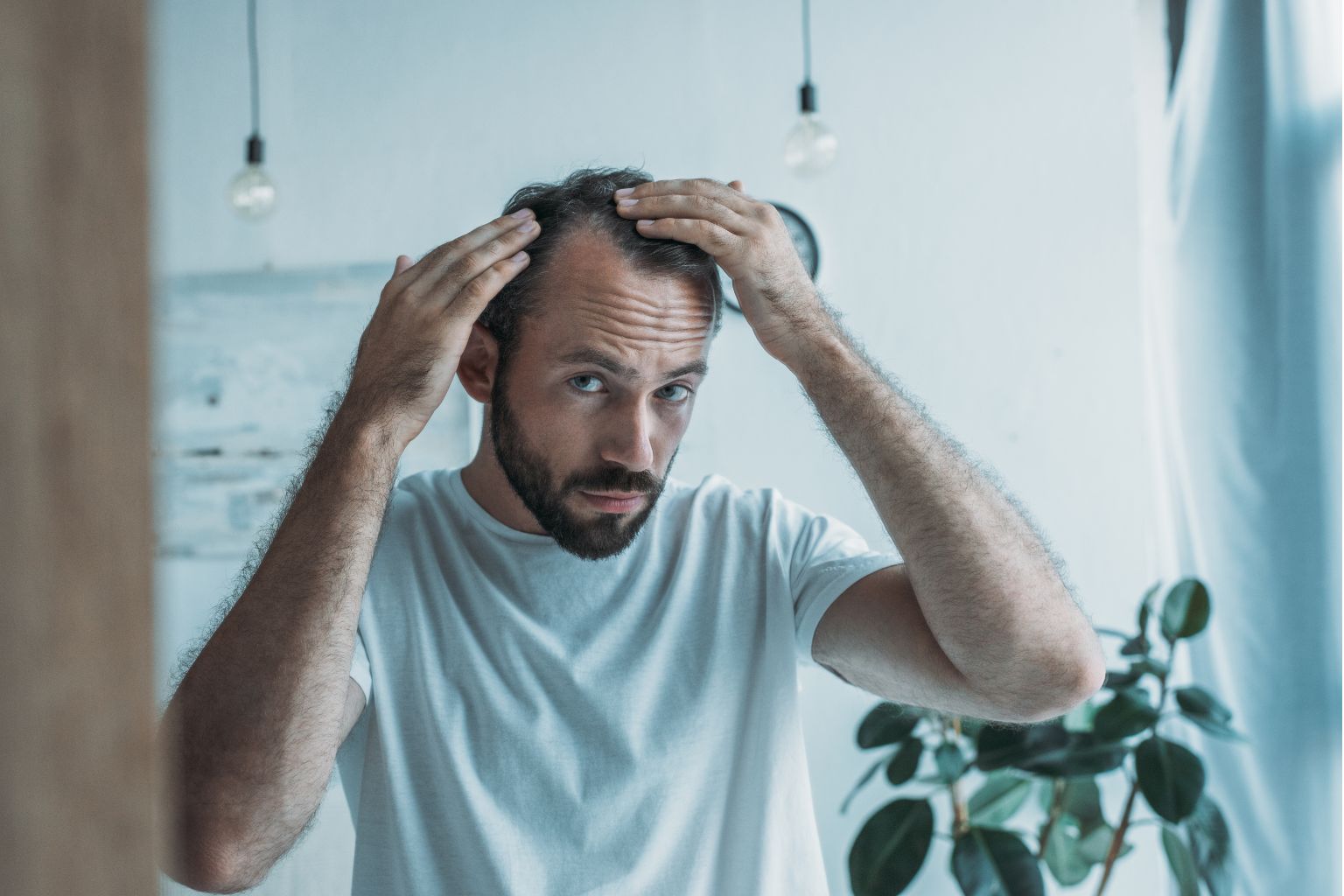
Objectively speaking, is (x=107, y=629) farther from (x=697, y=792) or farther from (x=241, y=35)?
(x=241, y=35)

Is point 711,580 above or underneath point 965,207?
underneath

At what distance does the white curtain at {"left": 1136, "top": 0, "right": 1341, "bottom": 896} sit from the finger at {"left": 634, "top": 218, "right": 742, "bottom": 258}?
1.40 m

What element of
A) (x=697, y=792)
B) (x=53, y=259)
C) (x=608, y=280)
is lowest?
(x=697, y=792)

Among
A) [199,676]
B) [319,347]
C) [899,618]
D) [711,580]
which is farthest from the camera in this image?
[319,347]

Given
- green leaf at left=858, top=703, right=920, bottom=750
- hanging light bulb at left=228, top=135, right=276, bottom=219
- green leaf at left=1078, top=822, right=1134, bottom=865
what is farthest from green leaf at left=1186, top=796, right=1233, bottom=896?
hanging light bulb at left=228, top=135, right=276, bottom=219

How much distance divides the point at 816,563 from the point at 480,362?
502mm

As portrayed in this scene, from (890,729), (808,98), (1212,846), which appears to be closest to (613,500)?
(890,729)

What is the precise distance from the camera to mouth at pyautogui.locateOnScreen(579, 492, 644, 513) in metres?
1.15

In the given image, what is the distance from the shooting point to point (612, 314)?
112cm

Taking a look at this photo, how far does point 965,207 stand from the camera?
8.27 feet

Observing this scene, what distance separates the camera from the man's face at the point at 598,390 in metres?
1.12

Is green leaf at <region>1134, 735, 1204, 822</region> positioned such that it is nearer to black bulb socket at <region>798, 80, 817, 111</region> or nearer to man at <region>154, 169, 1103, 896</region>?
man at <region>154, 169, 1103, 896</region>

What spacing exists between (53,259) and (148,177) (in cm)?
2

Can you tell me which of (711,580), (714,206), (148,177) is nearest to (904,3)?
(714,206)
